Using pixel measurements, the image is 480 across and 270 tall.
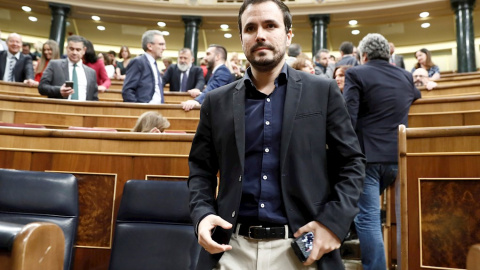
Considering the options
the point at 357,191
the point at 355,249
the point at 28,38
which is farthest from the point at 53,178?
the point at 28,38

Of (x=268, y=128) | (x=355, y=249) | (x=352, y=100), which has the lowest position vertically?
(x=355, y=249)

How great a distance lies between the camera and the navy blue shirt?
27.0 inches

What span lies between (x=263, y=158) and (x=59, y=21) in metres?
6.66

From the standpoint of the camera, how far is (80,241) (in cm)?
146

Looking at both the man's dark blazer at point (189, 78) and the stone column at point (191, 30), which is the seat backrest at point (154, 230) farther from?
the stone column at point (191, 30)

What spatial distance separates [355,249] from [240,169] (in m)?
1.34

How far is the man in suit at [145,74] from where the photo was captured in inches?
102

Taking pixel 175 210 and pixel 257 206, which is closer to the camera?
pixel 257 206

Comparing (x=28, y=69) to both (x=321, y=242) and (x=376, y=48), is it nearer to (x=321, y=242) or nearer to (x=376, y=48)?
(x=376, y=48)

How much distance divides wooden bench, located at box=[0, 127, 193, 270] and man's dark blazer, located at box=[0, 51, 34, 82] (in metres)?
2.46

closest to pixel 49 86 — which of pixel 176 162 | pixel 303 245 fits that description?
pixel 176 162

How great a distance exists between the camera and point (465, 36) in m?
5.62

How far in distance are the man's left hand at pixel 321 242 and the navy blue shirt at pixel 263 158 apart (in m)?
0.06

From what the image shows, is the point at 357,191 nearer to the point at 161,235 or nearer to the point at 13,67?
the point at 161,235
